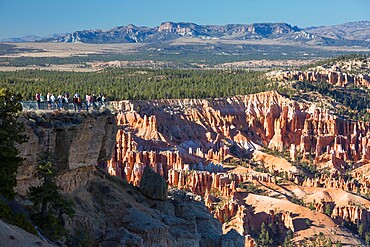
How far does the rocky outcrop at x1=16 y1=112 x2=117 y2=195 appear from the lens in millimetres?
25303

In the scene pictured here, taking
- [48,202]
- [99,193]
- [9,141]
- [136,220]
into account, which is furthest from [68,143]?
[136,220]

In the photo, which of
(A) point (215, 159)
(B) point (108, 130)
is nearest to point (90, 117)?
(B) point (108, 130)

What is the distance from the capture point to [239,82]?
103875 mm

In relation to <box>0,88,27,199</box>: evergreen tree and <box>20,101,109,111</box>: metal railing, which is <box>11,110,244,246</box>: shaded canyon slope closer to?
<box>20,101,109,111</box>: metal railing

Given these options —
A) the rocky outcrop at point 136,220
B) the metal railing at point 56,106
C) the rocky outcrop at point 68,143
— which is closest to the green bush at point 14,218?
the rocky outcrop at point 68,143

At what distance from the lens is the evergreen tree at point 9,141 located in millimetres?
22953

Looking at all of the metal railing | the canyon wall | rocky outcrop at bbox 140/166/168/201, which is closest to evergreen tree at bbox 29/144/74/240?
the metal railing

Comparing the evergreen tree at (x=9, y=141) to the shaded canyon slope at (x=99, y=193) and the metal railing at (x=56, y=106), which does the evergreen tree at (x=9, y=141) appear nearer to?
the shaded canyon slope at (x=99, y=193)

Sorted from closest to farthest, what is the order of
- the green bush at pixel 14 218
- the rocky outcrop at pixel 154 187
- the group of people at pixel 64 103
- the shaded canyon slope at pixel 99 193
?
the green bush at pixel 14 218 < the shaded canyon slope at pixel 99 193 < the group of people at pixel 64 103 < the rocky outcrop at pixel 154 187

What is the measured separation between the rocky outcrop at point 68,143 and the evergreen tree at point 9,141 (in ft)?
4.16

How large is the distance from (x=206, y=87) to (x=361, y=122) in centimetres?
2362

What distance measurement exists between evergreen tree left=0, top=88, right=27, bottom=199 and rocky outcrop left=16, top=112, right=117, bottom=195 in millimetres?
1267

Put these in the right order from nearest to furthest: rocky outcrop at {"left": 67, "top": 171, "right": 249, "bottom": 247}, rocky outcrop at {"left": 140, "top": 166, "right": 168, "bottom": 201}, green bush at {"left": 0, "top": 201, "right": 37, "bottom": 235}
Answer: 1. green bush at {"left": 0, "top": 201, "right": 37, "bottom": 235}
2. rocky outcrop at {"left": 67, "top": 171, "right": 249, "bottom": 247}
3. rocky outcrop at {"left": 140, "top": 166, "right": 168, "bottom": 201}

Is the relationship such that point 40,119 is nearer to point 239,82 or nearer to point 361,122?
point 361,122
